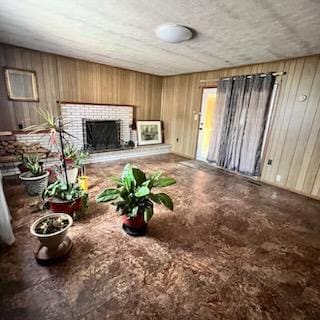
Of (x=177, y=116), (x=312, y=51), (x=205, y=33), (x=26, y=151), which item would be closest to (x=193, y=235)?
(x=205, y=33)

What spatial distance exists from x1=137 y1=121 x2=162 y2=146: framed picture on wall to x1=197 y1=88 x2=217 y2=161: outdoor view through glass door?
1495 millimetres

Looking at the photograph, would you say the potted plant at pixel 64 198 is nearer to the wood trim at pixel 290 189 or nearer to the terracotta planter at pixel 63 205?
the terracotta planter at pixel 63 205

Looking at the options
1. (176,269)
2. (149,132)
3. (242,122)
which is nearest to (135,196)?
(176,269)

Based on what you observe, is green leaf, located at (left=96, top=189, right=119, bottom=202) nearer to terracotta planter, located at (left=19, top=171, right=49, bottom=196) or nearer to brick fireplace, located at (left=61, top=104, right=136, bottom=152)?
terracotta planter, located at (left=19, top=171, right=49, bottom=196)

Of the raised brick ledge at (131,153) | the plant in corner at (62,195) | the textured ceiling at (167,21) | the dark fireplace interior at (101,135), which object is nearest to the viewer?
the textured ceiling at (167,21)

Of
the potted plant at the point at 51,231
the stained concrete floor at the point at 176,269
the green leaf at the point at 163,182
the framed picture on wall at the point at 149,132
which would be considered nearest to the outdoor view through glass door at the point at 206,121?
the framed picture on wall at the point at 149,132

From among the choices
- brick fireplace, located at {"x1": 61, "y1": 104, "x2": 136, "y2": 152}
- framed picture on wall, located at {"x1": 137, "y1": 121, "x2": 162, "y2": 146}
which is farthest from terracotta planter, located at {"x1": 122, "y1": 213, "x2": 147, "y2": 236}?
framed picture on wall, located at {"x1": 137, "y1": 121, "x2": 162, "y2": 146}

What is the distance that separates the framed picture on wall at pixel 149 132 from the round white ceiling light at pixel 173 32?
10.9 ft

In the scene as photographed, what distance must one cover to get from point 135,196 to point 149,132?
13.9 ft

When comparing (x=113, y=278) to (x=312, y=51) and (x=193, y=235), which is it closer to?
(x=193, y=235)

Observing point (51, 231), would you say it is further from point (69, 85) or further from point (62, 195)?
point (69, 85)

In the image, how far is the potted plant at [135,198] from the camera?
1978 millimetres

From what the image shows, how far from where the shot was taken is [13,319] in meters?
1.24

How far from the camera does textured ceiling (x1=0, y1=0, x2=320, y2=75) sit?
1.86 meters
